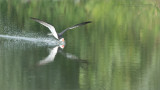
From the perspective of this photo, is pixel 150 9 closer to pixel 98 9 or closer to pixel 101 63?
pixel 98 9

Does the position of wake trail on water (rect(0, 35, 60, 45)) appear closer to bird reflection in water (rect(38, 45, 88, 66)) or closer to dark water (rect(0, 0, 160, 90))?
dark water (rect(0, 0, 160, 90))

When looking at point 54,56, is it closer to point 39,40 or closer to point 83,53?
point 83,53

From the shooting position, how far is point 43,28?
2595cm

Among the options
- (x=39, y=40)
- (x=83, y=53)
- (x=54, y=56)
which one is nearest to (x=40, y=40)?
(x=39, y=40)

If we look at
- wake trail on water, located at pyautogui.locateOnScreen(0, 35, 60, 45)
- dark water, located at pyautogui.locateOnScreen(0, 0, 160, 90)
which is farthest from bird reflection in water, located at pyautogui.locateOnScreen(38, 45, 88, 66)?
wake trail on water, located at pyautogui.locateOnScreen(0, 35, 60, 45)

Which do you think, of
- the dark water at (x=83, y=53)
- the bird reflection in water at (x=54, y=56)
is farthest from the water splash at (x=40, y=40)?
the bird reflection in water at (x=54, y=56)

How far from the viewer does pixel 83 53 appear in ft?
60.1

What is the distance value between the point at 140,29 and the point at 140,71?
1102 cm

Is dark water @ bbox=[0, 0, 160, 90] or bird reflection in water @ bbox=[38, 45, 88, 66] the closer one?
dark water @ bbox=[0, 0, 160, 90]

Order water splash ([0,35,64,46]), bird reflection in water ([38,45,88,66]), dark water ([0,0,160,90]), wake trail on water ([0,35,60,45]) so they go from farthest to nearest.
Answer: wake trail on water ([0,35,60,45]) → water splash ([0,35,64,46]) → bird reflection in water ([38,45,88,66]) → dark water ([0,0,160,90])

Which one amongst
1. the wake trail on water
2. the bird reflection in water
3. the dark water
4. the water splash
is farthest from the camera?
the wake trail on water

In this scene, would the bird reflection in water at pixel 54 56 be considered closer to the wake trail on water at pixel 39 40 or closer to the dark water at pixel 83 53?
the dark water at pixel 83 53

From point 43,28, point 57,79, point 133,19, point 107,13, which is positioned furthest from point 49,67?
point 107,13

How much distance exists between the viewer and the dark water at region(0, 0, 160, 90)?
13930 millimetres
